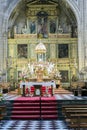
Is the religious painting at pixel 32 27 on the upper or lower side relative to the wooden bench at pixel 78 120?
upper

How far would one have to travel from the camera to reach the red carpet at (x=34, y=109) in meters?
17.4


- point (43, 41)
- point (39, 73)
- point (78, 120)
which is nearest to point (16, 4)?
point (43, 41)

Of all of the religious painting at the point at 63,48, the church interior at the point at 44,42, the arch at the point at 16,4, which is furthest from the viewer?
the religious painting at the point at 63,48

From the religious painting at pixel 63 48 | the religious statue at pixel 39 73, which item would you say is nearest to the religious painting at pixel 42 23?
the religious painting at pixel 63 48

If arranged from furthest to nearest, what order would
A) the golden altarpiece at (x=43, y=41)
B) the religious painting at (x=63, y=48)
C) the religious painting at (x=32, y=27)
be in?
the religious painting at (x=32, y=27) < the religious painting at (x=63, y=48) < the golden altarpiece at (x=43, y=41)

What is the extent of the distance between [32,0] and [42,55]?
660cm

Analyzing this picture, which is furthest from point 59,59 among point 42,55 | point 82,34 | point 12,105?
point 12,105

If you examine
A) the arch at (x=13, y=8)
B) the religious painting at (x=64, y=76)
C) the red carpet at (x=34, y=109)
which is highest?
the arch at (x=13, y=8)

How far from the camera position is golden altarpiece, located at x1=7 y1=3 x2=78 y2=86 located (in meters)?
41.3

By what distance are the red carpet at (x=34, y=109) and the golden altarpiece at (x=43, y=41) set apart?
21.1 m

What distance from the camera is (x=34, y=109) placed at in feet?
59.9

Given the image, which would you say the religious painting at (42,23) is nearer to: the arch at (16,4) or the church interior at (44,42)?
the church interior at (44,42)

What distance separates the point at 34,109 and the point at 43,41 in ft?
78.7

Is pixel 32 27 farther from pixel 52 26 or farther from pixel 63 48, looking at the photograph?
pixel 63 48
